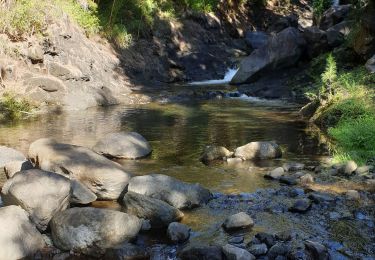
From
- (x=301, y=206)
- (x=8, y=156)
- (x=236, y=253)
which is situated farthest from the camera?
(x=8, y=156)

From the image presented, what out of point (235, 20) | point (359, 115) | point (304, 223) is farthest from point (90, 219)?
point (235, 20)

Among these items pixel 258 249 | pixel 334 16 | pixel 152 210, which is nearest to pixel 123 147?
pixel 152 210

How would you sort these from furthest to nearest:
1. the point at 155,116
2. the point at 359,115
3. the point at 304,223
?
the point at 155,116
the point at 359,115
the point at 304,223

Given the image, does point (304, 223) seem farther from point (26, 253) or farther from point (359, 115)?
point (359, 115)

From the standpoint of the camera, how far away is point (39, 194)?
19.1 feet

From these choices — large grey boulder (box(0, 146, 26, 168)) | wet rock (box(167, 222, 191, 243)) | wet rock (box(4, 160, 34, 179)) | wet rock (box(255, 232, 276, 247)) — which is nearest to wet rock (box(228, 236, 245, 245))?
wet rock (box(255, 232, 276, 247))

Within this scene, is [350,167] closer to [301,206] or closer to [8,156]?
[301,206]

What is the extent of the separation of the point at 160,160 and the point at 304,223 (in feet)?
12.2

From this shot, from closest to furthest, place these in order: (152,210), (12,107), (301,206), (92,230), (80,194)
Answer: (92,230) < (152,210) < (301,206) < (80,194) < (12,107)

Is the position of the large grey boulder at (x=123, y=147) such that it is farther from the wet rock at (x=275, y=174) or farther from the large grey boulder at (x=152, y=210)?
the large grey boulder at (x=152, y=210)

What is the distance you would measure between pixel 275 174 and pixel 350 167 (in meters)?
1.21

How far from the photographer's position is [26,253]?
17.0 feet

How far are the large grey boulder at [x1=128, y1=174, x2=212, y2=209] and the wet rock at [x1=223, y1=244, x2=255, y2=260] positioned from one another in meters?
1.57

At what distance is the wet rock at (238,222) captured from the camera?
228 inches
